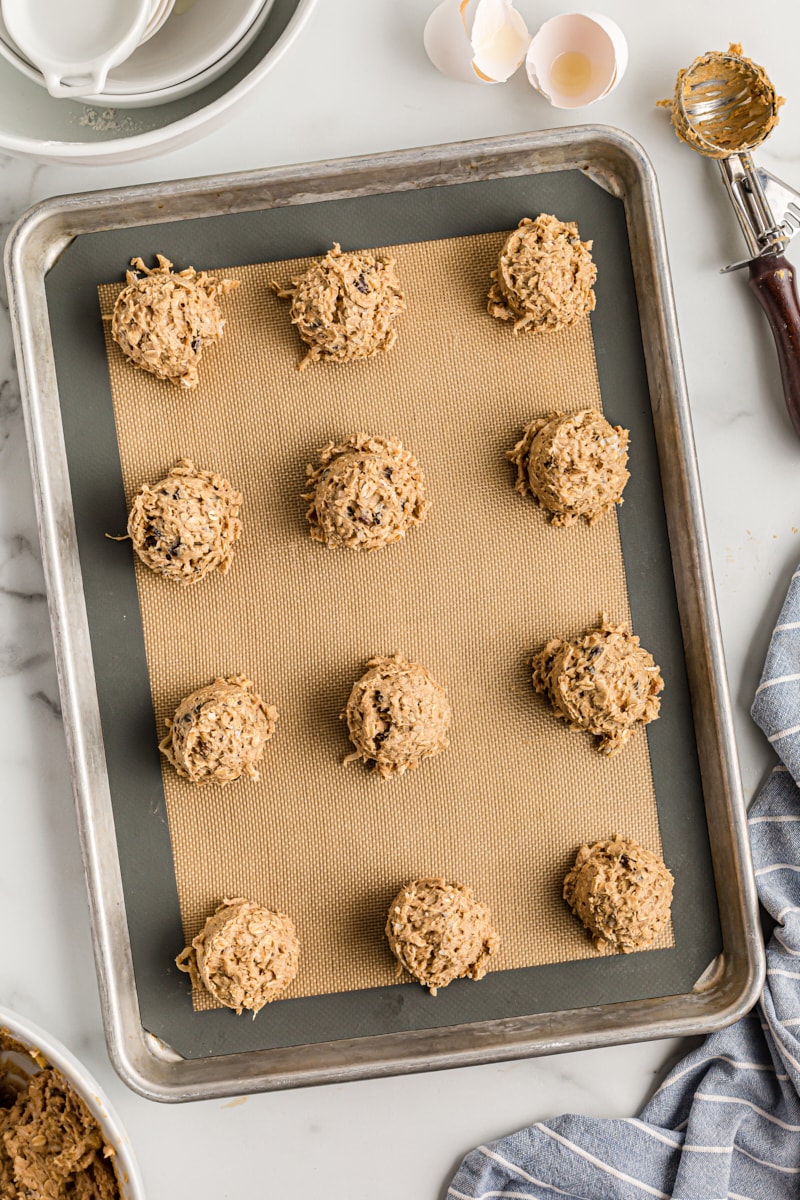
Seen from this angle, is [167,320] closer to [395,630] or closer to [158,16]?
[158,16]

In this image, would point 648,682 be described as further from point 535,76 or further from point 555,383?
point 535,76

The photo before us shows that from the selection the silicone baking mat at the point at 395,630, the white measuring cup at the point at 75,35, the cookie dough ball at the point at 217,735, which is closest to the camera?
the white measuring cup at the point at 75,35

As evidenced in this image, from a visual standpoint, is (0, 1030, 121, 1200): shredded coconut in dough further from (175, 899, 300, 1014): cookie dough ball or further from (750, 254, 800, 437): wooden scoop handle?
(750, 254, 800, 437): wooden scoop handle

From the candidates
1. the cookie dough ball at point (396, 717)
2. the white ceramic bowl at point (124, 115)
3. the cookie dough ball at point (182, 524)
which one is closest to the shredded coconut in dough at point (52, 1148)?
the cookie dough ball at point (396, 717)

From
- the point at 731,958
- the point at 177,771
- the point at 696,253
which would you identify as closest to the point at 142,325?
the point at 177,771

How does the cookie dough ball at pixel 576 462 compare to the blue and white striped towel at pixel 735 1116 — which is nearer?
the cookie dough ball at pixel 576 462

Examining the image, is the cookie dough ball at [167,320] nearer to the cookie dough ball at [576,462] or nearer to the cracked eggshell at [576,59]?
the cookie dough ball at [576,462]

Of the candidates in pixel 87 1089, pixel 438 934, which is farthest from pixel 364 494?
pixel 87 1089
